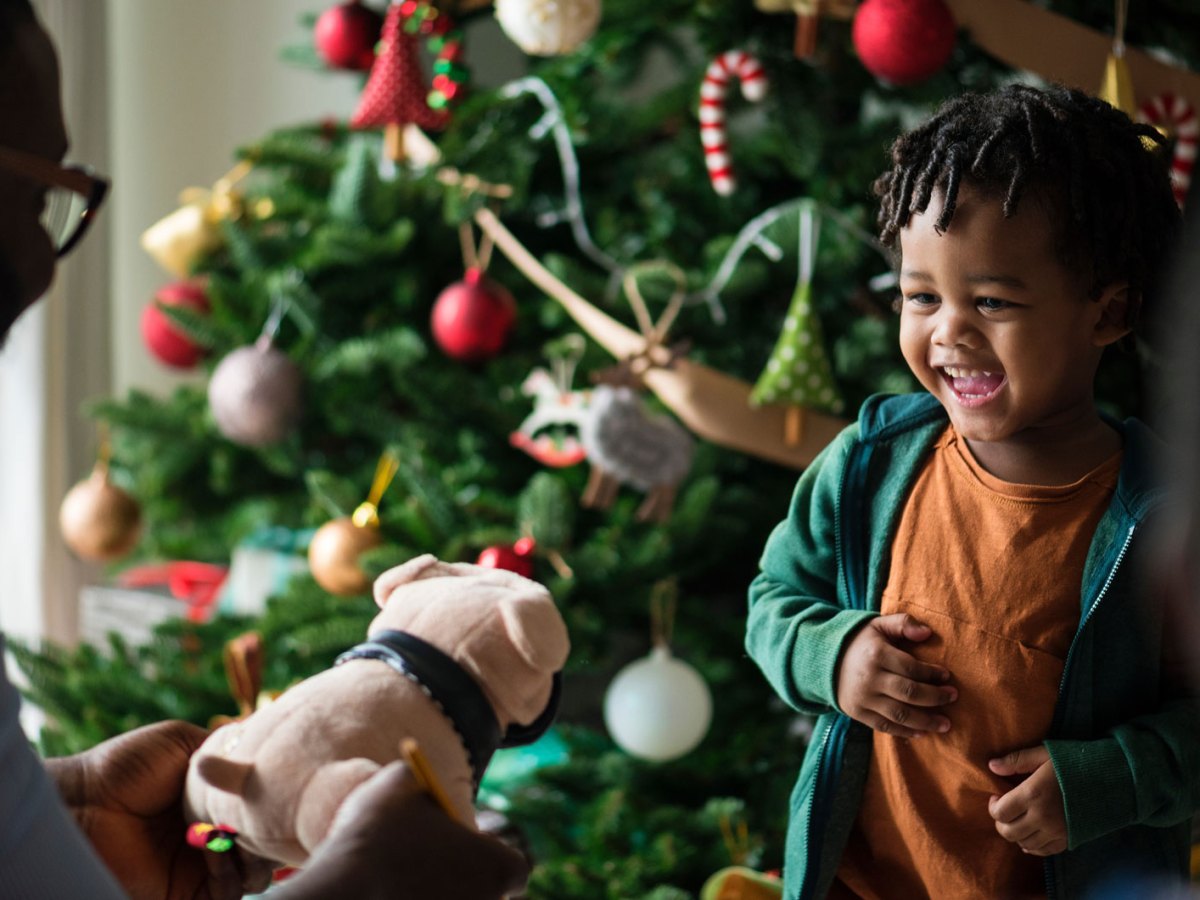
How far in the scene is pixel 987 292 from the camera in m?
0.61

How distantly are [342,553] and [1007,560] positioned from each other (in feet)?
2.35

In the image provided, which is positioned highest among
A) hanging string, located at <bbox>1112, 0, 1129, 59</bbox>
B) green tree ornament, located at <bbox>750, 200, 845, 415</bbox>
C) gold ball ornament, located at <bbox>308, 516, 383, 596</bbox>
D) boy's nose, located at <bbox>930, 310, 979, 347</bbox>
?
hanging string, located at <bbox>1112, 0, 1129, 59</bbox>

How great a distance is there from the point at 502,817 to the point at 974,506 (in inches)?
23.8

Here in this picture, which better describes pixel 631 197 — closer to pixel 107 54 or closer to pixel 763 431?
pixel 763 431

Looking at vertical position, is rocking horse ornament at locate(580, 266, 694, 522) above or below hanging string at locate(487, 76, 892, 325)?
below

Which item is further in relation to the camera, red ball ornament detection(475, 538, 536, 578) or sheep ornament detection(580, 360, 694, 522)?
sheep ornament detection(580, 360, 694, 522)

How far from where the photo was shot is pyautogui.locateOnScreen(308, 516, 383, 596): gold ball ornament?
1194 mm

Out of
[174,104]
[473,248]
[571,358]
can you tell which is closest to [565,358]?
[571,358]

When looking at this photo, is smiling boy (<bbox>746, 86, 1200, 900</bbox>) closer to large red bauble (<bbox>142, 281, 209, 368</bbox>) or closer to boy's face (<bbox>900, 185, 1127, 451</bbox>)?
boy's face (<bbox>900, 185, 1127, 451</bbox>)

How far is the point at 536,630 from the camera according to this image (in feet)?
2.01

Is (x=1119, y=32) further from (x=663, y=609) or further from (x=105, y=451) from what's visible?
(x=105, y=451)

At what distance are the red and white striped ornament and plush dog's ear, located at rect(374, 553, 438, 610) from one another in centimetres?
77

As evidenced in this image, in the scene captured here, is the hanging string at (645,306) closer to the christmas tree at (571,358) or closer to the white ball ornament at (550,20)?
the christmas tree at (571,358)

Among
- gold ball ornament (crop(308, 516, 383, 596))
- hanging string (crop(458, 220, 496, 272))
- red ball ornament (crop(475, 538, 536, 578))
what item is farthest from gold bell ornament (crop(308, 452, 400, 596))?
hanging string (crop(458, 220, 496, 272))
